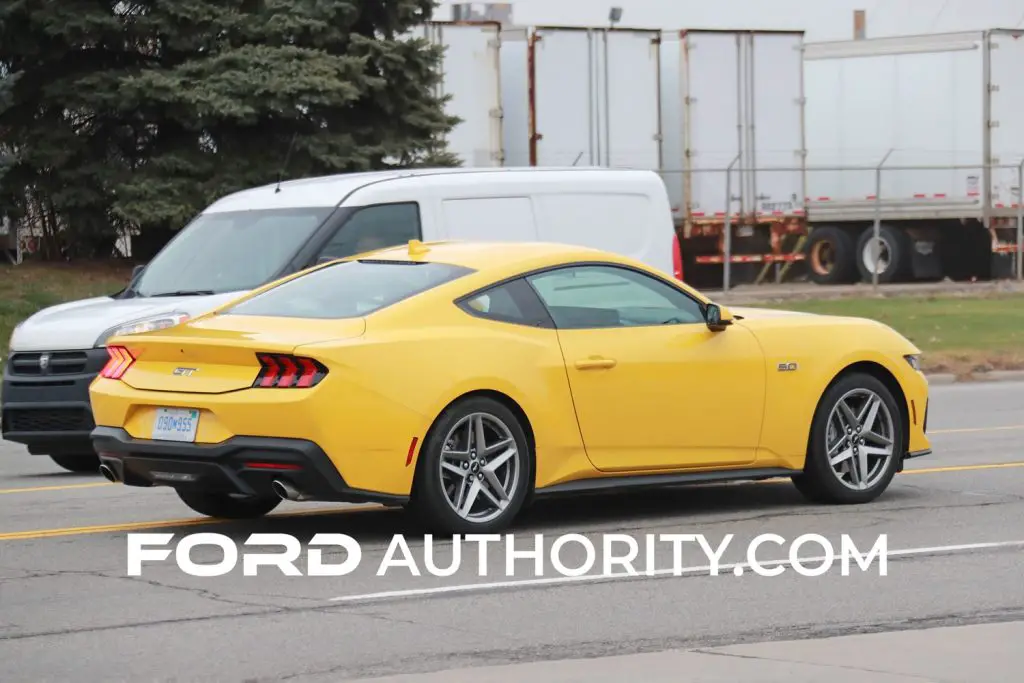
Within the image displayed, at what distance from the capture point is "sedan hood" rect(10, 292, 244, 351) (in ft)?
41.9

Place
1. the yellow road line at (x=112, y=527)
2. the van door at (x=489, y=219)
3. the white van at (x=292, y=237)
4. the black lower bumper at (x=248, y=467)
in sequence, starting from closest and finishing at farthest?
the black lower bumper at (x=248, y=467), the yellow road line at (x=112, y=527), the white van at (x=292, y=237), the van door at (x=489, y=219)

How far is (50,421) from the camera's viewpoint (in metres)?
12.8

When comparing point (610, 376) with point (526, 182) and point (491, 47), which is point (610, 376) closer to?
point (526, 182)

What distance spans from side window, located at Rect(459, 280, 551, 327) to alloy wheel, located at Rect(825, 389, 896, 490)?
1.85 m

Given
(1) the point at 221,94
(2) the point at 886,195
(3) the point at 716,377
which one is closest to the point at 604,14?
(2) the point at 886,195

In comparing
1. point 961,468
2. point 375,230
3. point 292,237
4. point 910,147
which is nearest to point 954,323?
point 910,147

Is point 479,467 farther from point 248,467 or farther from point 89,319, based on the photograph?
point 89,319

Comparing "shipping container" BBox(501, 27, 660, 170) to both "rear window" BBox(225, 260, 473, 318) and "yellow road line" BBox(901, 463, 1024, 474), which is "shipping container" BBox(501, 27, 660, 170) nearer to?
"yellow road line" BBox(901, 463, 1024, 474)

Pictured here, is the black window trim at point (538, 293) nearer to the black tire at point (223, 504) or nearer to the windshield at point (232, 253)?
the black tire at point (223, 504)

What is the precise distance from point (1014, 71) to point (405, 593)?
101ft

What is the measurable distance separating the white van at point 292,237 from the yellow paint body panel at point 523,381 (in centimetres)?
320

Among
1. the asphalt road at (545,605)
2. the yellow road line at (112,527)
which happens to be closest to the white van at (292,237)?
the asphalt road at (545,605)

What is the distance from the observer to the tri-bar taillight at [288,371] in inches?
345

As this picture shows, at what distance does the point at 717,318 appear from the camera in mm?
10062
